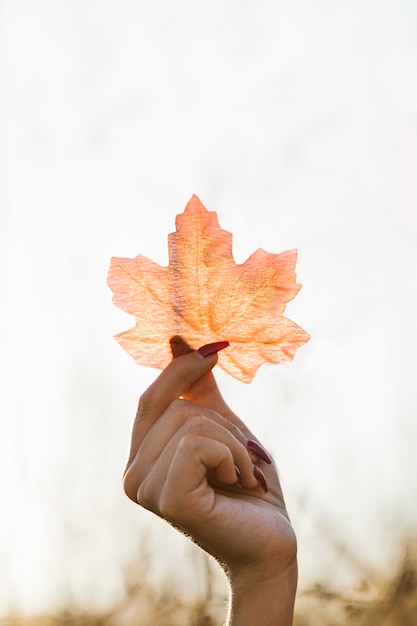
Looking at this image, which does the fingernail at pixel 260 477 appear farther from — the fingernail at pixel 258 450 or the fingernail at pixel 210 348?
the fingernail at pixel 210 348

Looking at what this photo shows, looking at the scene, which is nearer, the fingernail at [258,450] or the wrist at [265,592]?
the wrist at [265,592]

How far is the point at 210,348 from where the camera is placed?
153 cm

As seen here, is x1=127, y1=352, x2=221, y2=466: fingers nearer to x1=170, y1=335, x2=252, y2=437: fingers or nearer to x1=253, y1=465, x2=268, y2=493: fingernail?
x1=170, y1=335, x2=252, y2=437: fingers

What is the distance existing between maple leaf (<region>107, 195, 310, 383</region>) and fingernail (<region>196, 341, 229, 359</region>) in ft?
0.22

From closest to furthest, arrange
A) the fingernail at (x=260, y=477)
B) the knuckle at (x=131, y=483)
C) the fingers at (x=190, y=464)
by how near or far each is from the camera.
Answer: the fingers at (x=190, y=464)
the knuckle at (x=131, y=483)
the fingernail at (x=260, y=477)

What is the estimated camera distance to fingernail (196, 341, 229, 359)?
1.51 metres

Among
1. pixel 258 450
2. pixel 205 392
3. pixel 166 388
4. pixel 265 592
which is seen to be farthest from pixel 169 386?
pixel 265 592

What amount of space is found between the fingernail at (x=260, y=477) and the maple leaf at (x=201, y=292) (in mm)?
313


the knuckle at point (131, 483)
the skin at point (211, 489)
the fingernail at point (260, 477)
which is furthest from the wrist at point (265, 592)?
the knuckle at point (131, 483)

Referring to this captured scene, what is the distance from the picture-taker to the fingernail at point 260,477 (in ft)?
5.13

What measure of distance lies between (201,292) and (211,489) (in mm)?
474

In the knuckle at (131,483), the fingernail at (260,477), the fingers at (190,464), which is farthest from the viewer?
the fingernail at (260,477)

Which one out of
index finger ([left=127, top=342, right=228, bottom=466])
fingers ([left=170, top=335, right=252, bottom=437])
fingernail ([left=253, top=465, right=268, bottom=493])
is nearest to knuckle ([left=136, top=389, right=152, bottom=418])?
index finger ([left=127, top=342, right=228, bottom=466])

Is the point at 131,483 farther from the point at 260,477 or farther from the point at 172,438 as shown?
the point at 260,477
